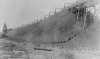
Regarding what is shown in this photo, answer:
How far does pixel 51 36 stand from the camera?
143 cm

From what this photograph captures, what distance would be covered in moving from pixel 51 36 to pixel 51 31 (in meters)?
0.05

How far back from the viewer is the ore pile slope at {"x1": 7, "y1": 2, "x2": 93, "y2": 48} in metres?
1.42

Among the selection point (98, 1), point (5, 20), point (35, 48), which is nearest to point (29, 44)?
point (35, 48)

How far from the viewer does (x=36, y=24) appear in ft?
4.68

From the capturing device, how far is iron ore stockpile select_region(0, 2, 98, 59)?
141cm

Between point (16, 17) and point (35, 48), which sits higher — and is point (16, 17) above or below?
above

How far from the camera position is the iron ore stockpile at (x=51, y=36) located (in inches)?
55.4

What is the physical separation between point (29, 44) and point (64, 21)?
0.42 meters

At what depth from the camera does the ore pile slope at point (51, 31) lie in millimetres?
1415

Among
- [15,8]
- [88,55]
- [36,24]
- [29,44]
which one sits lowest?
[88,55]

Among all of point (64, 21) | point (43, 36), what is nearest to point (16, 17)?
point (43, 36)

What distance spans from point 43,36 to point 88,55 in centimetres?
49

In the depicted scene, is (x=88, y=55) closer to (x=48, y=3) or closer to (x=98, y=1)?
(x=98, y=1)

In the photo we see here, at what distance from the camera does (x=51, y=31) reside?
1.43 meters
